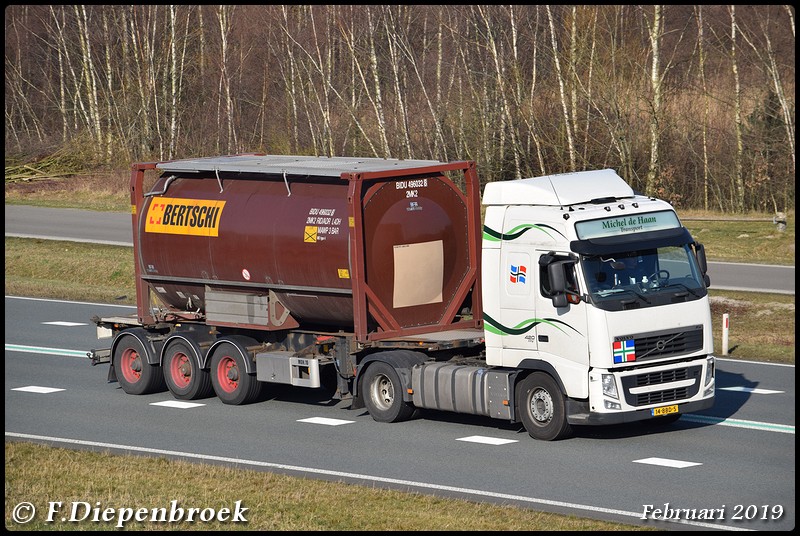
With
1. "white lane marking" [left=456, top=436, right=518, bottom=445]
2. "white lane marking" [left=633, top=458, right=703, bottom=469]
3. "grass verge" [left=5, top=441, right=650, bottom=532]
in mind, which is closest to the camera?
"grass verge" [left=5, top=441, right=650, bottom=532]

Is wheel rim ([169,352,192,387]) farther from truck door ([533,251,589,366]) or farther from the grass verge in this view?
truck door ([533,251,589,366])

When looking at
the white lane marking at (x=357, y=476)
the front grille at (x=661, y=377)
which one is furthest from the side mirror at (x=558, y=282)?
the white lane marking at (x=357, y=476)

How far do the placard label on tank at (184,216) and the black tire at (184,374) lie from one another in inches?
68.3

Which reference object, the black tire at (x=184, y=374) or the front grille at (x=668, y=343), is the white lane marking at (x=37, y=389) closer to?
the black tire at (x=184, y=374)

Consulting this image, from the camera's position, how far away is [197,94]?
5684 cm

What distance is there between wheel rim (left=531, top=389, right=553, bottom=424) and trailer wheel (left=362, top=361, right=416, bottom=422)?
6.44ft

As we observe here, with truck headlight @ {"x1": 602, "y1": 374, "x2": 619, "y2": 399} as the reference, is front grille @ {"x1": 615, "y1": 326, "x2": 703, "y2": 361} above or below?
above

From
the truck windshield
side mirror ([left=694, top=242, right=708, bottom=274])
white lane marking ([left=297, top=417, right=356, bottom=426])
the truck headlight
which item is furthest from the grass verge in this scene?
side mirror ([left=694, top=242, right=708, bottom=274])

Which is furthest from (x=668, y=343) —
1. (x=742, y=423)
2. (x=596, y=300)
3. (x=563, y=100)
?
(x=563, y=100)

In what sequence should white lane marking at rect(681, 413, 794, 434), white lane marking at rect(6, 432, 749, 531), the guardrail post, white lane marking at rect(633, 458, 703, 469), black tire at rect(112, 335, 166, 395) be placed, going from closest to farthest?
white lane marking at rect(6, 432, 749, 531)
white lane marking at rect(633, 458, 703, 469)
white lane marking at rect(681, 413, 794, 434)
black tire at rect(112, 335, 166, 395)
the guardrail post

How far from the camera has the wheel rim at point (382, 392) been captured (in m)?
18.2

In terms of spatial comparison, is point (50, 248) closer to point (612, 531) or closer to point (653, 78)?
point (653, 78)

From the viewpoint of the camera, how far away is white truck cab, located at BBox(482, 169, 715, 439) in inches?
631

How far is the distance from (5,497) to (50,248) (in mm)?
24876
